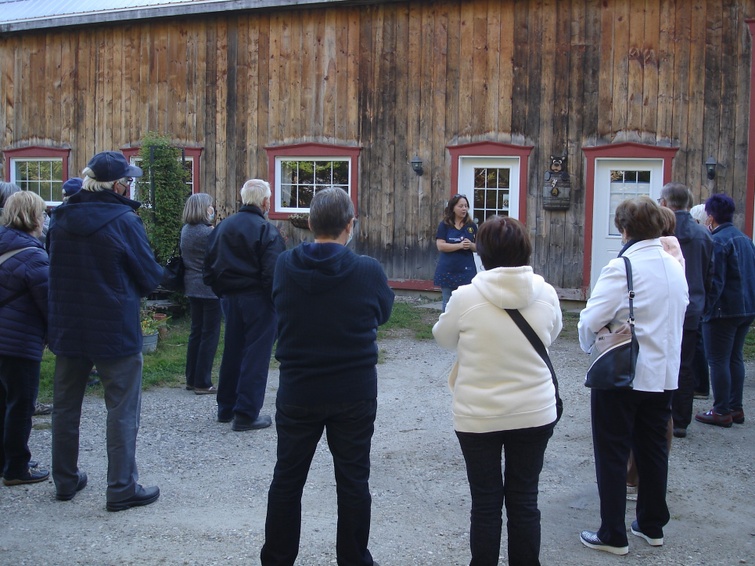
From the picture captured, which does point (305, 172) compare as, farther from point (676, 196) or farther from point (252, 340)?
point (676, 196)

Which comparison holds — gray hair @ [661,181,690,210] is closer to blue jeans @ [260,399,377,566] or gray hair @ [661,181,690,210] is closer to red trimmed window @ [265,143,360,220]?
blue jeans @ [260,399,377,566]

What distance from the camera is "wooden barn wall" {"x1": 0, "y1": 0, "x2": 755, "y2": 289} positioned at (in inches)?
482

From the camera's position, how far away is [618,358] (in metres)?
4.14

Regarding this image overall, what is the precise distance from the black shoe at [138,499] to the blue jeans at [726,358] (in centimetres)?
424

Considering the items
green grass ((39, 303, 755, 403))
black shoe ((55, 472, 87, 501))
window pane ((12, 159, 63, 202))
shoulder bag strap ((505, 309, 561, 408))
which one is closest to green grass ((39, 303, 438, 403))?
green grass ((39, 303, 755, 403))

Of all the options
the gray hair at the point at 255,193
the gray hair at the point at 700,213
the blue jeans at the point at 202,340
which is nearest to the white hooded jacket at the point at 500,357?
the gray hair at the point at 255,193

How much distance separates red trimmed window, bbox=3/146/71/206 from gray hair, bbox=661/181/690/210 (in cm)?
1321

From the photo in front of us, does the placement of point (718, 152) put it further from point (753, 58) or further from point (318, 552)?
point (318, 552)

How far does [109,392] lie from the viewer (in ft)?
15.8

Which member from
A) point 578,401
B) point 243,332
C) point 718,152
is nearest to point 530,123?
point 718,152

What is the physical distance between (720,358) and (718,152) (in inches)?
252

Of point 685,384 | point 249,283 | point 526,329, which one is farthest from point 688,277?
point 249,283

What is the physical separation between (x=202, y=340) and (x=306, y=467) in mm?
3947

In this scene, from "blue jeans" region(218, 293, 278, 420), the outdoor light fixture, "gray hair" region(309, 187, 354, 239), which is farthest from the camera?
the outdoor light fixture
